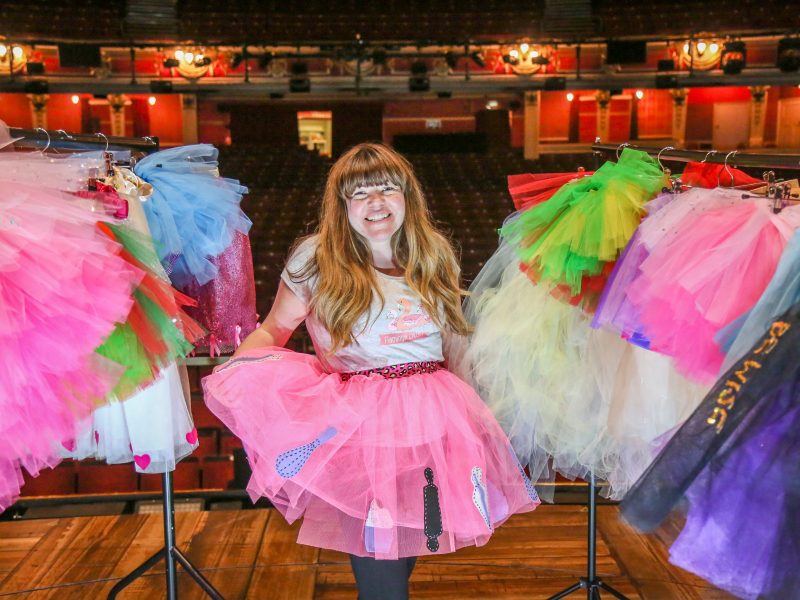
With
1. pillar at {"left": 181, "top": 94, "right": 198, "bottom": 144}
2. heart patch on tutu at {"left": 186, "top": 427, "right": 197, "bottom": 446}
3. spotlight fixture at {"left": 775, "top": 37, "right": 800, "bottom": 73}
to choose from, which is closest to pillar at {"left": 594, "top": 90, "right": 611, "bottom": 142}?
spotlight fixture at {"left": 775, "top": 37, "right": 800, "bottom": 73}

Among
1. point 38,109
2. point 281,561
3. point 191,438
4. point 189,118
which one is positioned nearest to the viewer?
point 191,438

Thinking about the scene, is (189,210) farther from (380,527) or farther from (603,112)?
(603,112)

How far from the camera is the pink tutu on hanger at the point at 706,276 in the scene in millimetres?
1270

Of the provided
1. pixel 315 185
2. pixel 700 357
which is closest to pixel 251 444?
pixel 700 357

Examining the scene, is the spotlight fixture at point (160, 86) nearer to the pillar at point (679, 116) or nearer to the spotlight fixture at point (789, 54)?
the pillar at point (679, 116)

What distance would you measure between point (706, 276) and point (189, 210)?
122 cm

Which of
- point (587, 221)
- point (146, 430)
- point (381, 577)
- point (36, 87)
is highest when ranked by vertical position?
point (36, 87)

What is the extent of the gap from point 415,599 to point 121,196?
1.38 m

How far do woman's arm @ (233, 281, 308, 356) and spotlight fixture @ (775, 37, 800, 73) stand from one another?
46.3ft

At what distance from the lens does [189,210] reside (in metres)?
1.96

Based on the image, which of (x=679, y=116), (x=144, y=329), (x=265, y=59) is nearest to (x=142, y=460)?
(x=144, y=329)

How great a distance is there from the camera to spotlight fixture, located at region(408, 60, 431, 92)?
14.9 metres

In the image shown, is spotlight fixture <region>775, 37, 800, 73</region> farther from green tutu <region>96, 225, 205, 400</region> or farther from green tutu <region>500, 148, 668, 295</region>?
green tutu <region>96, 225, 205, 400</region>

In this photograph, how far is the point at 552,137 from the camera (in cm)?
1828
